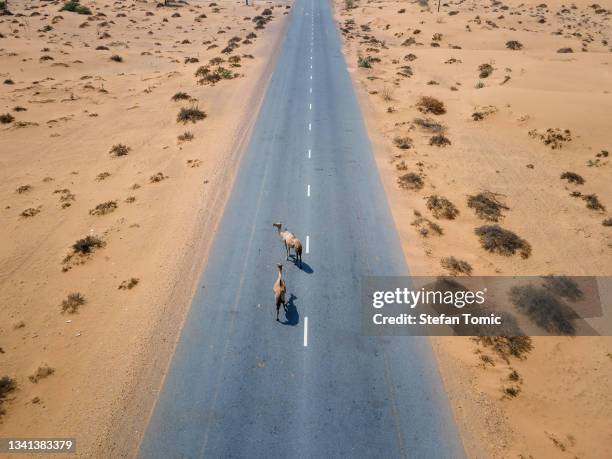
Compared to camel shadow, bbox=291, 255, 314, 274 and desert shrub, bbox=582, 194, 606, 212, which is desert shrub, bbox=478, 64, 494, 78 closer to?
desert shrub, bbox=582, 194, 606, 212

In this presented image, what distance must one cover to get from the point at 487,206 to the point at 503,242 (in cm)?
341

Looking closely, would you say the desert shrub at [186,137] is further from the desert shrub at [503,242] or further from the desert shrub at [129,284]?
the desert shrub at [503,242]

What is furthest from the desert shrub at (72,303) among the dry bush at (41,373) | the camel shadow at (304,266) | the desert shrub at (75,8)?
the desert shrub at (75,8)

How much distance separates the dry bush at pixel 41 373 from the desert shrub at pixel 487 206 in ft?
69.7

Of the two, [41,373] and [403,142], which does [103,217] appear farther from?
[403,142]

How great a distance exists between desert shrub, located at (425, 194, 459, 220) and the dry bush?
1910cm

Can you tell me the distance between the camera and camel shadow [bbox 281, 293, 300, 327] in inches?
616

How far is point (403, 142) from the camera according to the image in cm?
3016

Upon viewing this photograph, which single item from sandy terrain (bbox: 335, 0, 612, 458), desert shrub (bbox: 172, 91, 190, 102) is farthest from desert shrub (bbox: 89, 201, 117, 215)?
desert shrub (bbox: 172, 91, 190, 102)

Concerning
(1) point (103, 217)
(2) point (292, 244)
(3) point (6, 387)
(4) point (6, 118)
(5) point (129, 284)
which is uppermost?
(4) point (6, 118)

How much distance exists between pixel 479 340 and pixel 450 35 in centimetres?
6356

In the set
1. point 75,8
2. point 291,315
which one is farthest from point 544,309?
point 75,8

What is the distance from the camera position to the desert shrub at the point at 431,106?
35.7 meters

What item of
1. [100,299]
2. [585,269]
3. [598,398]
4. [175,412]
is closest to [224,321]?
[175,412]
